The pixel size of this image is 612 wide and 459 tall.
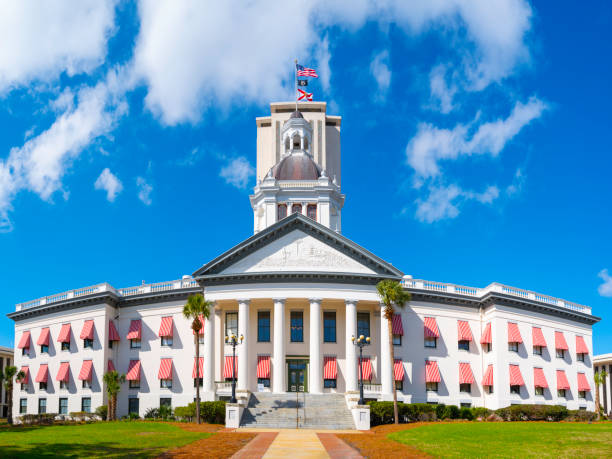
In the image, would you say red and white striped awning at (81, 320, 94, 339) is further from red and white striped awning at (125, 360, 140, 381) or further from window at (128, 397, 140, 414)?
window at (128, 397, 140, 414)

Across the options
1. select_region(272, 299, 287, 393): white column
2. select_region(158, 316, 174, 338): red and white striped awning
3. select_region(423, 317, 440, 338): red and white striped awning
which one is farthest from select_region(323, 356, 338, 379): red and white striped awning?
select_region(158, 316, 174, 338): red and white striped awning

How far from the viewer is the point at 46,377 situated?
63062 millimetres

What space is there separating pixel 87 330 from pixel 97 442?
31.5m

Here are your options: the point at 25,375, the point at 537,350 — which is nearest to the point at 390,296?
the point at 537,350

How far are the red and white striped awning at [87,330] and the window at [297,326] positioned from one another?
61.3 feet

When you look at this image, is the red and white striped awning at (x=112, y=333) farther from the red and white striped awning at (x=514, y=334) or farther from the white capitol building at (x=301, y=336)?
the red and white striped awning at (x=514, y=334)

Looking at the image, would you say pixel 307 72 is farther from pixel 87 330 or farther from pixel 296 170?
pixel 87 330

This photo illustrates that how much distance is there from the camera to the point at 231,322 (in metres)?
57.9

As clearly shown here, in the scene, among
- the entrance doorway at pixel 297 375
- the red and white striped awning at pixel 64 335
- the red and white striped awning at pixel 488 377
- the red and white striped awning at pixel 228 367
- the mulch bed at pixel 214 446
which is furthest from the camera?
the red and white striped awning at pixel 64 335

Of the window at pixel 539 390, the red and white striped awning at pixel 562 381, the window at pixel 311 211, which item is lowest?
the window at pixel 539 390

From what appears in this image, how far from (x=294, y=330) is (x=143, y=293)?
15103 millimetres

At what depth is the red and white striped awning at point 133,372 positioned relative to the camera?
2331 inches

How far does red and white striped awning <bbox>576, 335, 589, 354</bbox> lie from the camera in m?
64.1

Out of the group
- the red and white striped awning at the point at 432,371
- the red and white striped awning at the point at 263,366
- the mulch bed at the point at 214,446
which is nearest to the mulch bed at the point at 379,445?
the mulch bed at the point at 214,446
